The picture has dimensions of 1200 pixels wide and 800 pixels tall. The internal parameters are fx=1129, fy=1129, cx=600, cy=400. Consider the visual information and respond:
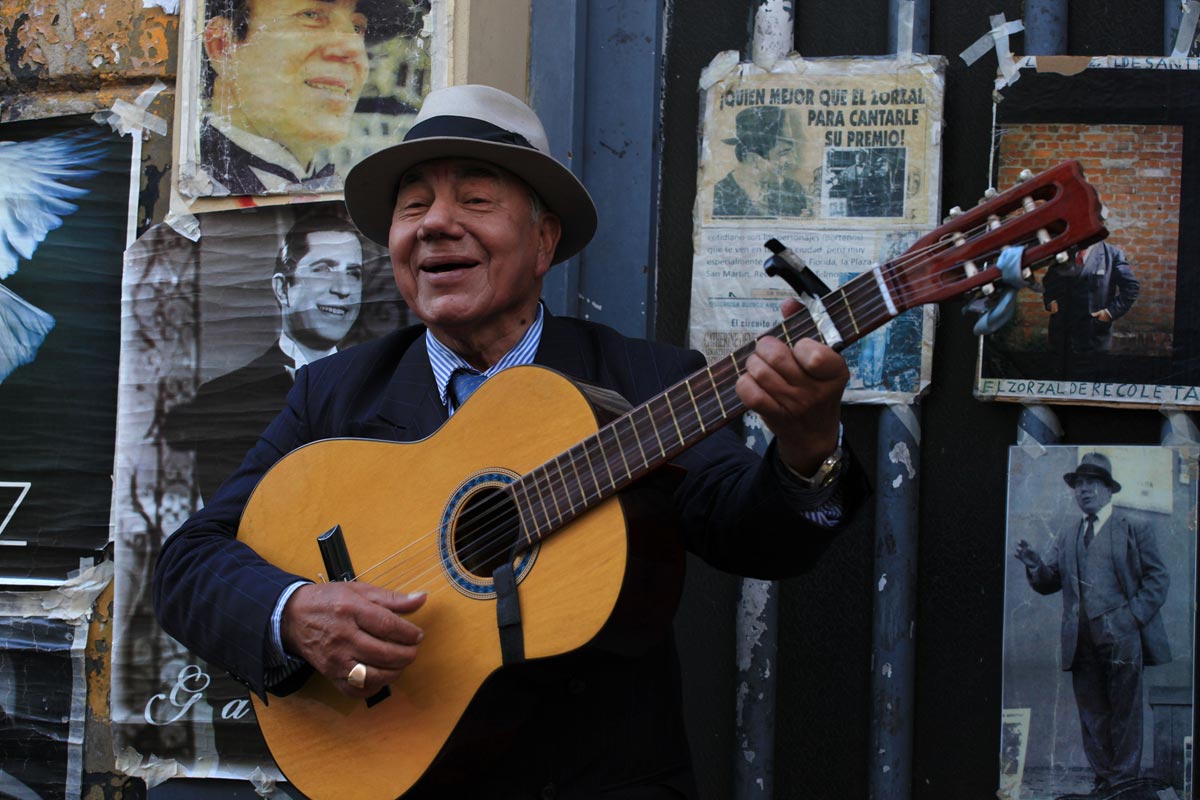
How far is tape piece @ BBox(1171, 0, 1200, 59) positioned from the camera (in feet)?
8.13

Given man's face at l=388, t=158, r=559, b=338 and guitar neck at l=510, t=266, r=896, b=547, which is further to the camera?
man's face at l=388, t=158, r=559, b=338

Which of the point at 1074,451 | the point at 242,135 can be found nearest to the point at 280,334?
the point at 242,135

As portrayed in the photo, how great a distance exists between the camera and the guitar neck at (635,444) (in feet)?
5.88

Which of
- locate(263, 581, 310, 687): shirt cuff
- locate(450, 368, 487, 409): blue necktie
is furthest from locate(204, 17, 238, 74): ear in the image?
locate(263, 581, 310, 687): shirt cuff

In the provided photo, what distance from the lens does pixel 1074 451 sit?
2.50 metres

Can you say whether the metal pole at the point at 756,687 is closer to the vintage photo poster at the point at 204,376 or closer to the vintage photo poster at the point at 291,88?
the vintage photo poster at the point at 204,376

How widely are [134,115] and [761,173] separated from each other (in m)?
1.75

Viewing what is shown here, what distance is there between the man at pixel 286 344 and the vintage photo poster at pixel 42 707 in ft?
1.98

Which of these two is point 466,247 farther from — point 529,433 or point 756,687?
point 756,687

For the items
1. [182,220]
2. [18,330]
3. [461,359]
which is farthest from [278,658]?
[18,330]

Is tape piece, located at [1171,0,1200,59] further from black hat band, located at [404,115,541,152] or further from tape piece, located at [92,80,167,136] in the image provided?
tape piece, located at [92,80,167,136]

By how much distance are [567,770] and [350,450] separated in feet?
2.38

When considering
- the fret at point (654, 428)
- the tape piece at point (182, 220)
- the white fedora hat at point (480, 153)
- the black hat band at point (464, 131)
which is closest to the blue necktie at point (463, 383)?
the white fedora hat at point (480, 153)

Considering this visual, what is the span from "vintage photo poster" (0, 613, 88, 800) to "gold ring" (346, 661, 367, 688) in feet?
4.80
